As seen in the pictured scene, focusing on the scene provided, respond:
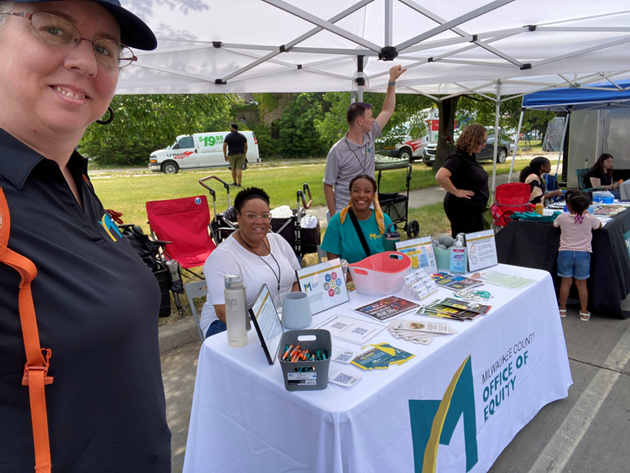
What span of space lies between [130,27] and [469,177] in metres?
3.93

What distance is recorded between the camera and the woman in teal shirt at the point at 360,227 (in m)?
3.04

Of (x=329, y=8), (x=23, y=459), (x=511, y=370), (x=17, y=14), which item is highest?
(x=329, y=8)

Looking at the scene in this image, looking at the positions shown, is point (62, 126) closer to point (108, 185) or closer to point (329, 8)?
point (329, 8)

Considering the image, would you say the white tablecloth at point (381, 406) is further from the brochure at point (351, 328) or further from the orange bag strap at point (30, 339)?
the orange bag strap at point (30, 339)

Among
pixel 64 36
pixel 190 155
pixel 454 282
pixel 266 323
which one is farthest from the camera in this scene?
pixel 190 155

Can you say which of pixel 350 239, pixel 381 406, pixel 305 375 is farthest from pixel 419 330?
pixel 350 239

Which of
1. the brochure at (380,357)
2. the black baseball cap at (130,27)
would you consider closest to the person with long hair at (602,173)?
the brochure at (380,357)

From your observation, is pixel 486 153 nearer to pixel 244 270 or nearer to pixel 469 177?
pixel 469 177

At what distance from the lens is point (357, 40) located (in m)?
3.50

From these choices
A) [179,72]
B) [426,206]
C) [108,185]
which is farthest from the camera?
[108,185]

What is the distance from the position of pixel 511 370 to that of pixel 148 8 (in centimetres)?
347

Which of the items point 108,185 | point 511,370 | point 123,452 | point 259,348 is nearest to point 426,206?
point 511,370

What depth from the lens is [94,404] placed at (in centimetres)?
77

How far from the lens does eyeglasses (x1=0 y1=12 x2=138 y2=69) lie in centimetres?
71
